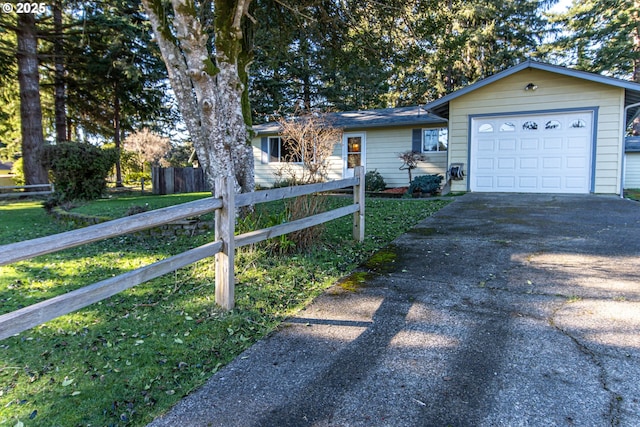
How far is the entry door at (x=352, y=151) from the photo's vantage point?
16.5 m

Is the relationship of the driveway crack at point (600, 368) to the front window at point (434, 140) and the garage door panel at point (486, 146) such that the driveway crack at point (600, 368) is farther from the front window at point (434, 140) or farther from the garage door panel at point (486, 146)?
the front window at point (434, 140)

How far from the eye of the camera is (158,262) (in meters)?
2.87

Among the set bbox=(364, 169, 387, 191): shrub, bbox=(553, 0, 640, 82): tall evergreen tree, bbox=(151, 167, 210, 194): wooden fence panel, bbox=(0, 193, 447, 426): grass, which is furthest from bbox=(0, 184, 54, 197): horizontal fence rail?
bbox=(553, 0, 640, 82): tall evergreen tree

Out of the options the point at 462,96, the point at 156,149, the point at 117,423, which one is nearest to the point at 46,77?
the point at 156,149

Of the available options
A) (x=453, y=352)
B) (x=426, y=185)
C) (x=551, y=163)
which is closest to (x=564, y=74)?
(x=551, y=163)

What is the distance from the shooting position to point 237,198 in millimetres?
3693

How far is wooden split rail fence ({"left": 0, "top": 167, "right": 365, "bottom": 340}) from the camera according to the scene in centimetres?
201

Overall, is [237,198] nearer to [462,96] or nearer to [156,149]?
[462,96]

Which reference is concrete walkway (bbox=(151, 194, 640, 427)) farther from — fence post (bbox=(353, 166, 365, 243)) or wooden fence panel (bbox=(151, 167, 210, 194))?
wooden fence panel (bbox=(151, 167, 210, 194))

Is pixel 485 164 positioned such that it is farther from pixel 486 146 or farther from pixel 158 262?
pixel 158 262

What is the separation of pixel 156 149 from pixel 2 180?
9.64 m

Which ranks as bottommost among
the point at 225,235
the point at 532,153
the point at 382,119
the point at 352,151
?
the point at 225,235

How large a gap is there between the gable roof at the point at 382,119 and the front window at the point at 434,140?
417 mm

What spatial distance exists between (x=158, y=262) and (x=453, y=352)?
2148 mm
